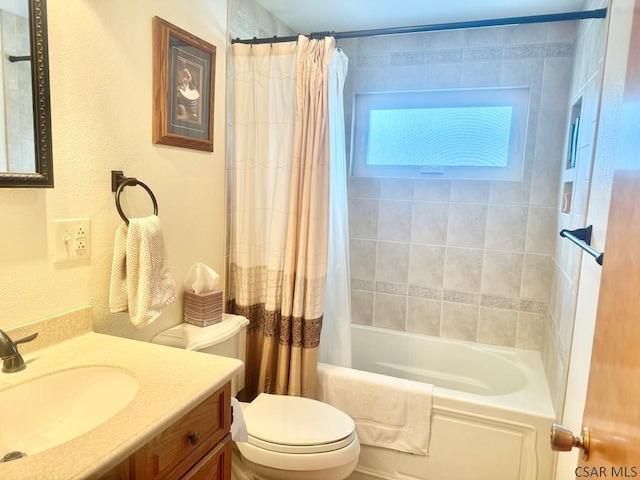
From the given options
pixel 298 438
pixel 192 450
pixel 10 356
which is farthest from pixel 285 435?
pixel 10 356

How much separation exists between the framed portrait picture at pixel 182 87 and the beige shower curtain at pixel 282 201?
21cm

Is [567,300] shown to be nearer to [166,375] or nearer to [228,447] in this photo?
[228,447]

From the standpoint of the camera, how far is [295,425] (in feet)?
5.70

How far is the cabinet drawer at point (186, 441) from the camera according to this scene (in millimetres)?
894

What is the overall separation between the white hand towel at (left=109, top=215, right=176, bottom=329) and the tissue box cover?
38cm

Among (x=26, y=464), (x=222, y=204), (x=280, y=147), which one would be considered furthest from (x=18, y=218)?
(x=280, y=147)

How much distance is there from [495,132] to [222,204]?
5.53 ft

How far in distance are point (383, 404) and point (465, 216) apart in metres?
1.28

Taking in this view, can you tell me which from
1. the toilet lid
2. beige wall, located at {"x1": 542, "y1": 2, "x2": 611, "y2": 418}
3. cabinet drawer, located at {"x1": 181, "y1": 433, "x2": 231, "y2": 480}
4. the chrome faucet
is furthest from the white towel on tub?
the chrome faucet

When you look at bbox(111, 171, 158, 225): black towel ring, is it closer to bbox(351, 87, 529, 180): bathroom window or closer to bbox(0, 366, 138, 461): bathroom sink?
bbox(0, 366, 138, 461): bathroom sink

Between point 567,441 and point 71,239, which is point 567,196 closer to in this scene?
point 567,441

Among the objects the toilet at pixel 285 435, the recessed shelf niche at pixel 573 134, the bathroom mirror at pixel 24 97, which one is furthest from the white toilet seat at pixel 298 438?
the recessed shelf niche at pixel 573 134

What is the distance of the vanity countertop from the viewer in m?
0.73

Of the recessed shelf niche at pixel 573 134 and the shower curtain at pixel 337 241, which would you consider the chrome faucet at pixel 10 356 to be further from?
the recessed shelf niche at pixel 573 134
